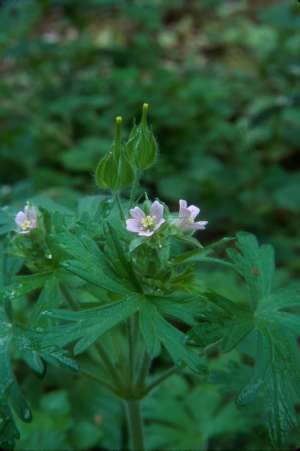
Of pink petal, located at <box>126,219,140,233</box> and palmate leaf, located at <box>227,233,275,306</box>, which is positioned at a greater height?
pink petal, located at <box>126,219,140,233</box>

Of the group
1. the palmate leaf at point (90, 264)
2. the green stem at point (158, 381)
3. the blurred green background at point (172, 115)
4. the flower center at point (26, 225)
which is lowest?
the green stem at point (158, 381)

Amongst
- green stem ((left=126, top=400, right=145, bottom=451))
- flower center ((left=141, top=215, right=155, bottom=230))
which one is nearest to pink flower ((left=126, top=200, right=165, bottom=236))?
flower center ((left=141, top=215, right=155, bottom=230))

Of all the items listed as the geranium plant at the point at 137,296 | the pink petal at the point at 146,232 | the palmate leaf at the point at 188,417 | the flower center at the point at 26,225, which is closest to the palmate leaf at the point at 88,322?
the geranium plant at the point at 137,296

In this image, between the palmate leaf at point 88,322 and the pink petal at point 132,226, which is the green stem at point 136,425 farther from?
the pink petal at point 132,226

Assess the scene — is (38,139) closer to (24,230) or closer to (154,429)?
(154,429)

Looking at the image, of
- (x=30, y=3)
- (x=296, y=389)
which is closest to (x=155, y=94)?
(x=30, y=3)

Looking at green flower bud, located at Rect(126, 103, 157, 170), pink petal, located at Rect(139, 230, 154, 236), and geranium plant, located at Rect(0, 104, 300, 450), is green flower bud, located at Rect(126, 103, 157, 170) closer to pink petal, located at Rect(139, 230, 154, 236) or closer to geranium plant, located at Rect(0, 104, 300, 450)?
geranium plant, located at Rect(0, 104, 300, 450)
